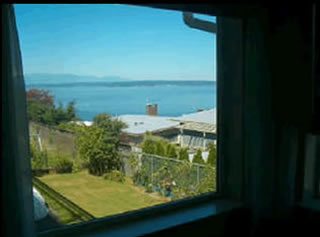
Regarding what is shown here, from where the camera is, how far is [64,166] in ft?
5.69

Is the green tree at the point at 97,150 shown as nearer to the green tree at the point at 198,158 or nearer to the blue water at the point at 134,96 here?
the blue water at the point at 134,96

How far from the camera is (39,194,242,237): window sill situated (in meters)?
1.75

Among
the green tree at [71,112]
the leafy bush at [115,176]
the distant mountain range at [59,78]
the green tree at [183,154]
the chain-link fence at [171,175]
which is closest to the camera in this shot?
the distant mountain range at [59,78]

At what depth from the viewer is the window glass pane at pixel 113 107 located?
5.36 ft

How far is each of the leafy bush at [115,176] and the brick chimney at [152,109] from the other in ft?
1.19

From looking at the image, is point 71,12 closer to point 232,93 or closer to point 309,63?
point 232,93

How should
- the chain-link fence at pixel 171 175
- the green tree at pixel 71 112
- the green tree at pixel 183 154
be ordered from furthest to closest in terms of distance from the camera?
the green tree at pixel 183 154
the chain-link fence at pixel 171 175
the green tree at pixel 71 112

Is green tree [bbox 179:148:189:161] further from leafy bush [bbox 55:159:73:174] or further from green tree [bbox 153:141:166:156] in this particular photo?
leafy bush [bbox 55:159:73:174]

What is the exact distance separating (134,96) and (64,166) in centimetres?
52

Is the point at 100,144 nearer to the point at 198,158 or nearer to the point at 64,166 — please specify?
the point at 64,166

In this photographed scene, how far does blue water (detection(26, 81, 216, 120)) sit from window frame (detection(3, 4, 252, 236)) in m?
0.18

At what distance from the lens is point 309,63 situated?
2088mm

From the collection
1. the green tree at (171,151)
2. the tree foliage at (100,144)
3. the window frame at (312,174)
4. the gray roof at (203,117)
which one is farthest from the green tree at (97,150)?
the window frame at (312,174)

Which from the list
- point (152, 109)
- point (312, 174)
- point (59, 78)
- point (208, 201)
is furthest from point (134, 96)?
point (312, 174)
